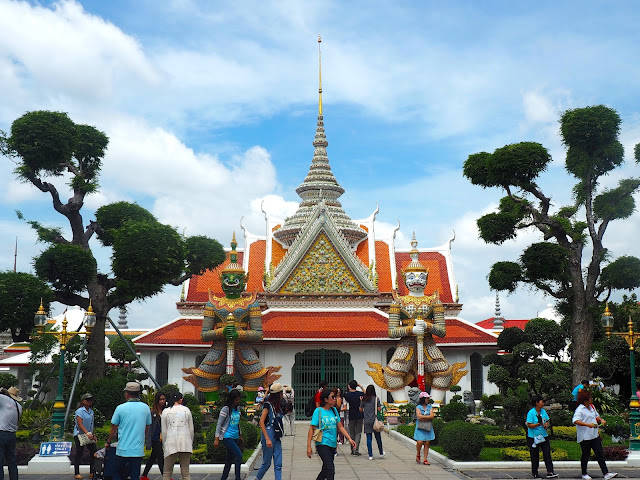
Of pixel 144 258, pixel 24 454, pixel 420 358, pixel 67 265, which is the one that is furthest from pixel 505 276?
pixel 24 454

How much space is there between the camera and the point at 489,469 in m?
11.7

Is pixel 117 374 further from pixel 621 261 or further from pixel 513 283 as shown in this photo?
pixel 621 261

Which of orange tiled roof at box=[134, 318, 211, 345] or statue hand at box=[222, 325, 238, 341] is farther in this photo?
orange tiled roof at box=[134, 318, 211, 345]

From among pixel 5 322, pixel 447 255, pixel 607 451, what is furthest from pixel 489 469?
pixel 447 255

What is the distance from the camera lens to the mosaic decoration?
2472 centimetres

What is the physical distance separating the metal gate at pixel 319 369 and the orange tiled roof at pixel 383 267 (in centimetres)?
379

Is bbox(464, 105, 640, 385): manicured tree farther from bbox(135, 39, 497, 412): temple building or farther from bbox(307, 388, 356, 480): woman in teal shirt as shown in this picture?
bbox(307, 388, 356, 480): woman in teal shirt

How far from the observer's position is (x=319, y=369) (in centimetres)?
2336

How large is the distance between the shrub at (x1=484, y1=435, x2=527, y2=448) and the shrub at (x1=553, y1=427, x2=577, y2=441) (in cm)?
175

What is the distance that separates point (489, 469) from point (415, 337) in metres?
8.51

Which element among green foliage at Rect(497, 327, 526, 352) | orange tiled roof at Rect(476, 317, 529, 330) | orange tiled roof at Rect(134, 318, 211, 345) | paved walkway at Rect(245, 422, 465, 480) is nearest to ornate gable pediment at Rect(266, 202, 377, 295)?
orange tiled roof at Rect(134, 318, 211, 345)

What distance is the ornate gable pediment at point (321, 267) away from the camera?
24.7 metres

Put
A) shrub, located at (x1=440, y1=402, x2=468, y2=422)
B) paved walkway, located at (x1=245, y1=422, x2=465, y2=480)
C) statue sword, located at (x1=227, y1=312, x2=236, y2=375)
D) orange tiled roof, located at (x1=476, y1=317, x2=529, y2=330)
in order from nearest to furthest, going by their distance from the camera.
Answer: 1. paved walkway, located at (x1=245, y1=422, x2=465, y2=480)
2. shrub, located at (x1=440, y1=402, x2=468, y2=422)
3. statue sword, located at (x1=227, y1=312, x2=236, y2=375)
4. orange tiled roof, located at (x1=476, y1=317, x2=529, y2=330)

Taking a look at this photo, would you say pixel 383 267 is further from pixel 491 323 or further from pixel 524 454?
pixel 491 323
